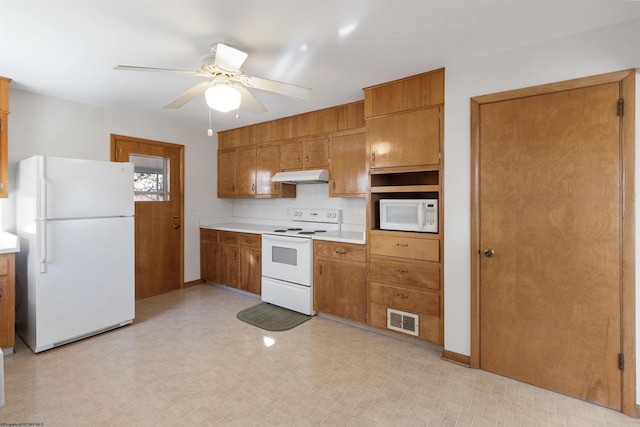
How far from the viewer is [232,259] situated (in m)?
4.20

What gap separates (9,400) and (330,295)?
2.47m

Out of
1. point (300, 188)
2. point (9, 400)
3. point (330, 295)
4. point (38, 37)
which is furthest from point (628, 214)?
point (9, 400)

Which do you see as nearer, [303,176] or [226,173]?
[303,176]

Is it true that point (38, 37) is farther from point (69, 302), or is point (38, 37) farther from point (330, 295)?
point (330, 295)

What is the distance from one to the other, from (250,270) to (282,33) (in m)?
2.86

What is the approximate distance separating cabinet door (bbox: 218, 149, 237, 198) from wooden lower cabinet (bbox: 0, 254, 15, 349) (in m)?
→ 2.56

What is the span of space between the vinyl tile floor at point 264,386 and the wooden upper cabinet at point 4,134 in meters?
1.41

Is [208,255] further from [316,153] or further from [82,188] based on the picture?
[316,153]

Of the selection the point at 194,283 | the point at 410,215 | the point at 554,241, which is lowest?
the point at 194,283

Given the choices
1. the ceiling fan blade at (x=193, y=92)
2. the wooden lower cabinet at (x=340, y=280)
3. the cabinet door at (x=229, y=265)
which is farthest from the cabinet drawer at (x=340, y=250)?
the ceiling fan blade at (x=193, y=92)

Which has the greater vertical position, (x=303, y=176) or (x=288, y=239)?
(x=303, y=176)

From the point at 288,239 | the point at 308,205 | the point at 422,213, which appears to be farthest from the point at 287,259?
the point at 422,213

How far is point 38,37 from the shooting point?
200cm

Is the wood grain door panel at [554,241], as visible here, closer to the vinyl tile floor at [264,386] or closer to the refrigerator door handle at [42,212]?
the vinyl tile floor at [264,386]
